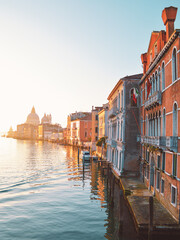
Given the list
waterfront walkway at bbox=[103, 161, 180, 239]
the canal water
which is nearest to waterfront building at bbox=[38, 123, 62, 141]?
the canal water

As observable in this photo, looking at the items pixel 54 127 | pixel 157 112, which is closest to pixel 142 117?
pixel 157 112

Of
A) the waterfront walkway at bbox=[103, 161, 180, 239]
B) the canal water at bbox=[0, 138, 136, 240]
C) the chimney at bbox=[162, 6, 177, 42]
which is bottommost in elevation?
the canal water at bbox=[0, 138, 136, 240]

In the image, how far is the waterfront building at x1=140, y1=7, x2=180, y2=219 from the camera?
1247cm

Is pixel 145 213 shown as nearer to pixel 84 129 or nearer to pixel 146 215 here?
pixel 146 215

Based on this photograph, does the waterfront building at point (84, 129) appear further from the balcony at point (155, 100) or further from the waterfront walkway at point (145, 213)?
the balcony at point (155, 100)

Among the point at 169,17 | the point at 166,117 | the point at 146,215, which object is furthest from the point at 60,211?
the point at 169,17

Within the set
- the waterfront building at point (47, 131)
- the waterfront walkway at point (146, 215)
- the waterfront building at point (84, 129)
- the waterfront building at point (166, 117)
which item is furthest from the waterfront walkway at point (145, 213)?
the waterfront building at point (47, 131)

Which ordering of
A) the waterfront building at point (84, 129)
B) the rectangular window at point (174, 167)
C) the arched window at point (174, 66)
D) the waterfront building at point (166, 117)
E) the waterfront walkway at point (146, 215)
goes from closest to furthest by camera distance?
the waterfront walkway at point (146, 215) → the waterfront building at point (166, 117) → the rectangular window at point (174, 167) → the arched window at point (174, 66) → the waterfront building at point (84, 129)

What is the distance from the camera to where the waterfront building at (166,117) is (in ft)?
Answer: 40.9

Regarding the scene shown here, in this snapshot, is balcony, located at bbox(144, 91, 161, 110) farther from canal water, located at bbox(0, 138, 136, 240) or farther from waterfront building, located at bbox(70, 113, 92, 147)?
waterfront building, located at bbox(70, 113, 92, 147)

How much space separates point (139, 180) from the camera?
72.7 ft

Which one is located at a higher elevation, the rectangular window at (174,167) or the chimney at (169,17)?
the chimney at (169,17)

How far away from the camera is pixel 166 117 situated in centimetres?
1453

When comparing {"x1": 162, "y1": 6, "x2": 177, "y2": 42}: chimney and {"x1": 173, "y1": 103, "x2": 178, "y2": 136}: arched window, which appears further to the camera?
{"x1": 162, "y1": 6, "x2": 177, "y2": 42}: chimney
